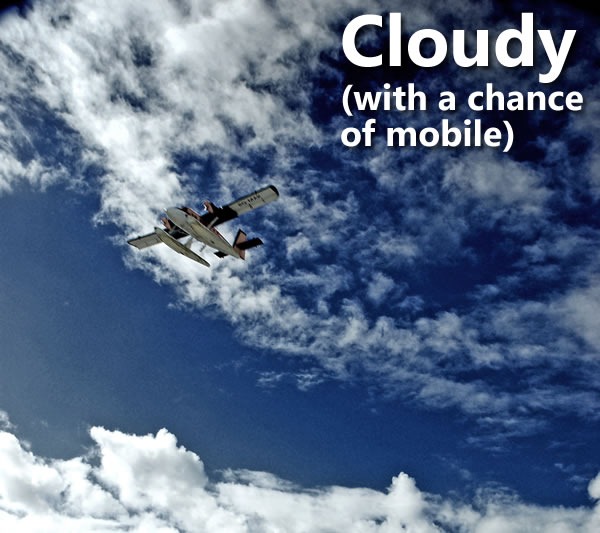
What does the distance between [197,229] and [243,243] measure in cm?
442

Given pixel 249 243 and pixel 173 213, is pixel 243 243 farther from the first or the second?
pixel 173 213

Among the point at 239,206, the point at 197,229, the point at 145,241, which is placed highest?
the point at 239,206

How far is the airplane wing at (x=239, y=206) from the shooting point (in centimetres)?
3253

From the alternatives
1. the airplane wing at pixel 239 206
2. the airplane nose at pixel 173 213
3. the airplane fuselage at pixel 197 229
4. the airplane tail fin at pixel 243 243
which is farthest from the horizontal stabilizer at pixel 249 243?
the airplane nose at pixel 173 213

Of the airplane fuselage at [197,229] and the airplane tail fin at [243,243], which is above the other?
the airplane tail fin at [243,243]

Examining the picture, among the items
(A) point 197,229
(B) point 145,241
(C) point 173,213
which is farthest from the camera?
(B) point 145,241

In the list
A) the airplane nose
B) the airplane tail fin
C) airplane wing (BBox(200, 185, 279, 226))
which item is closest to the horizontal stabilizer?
the airplane tail fin

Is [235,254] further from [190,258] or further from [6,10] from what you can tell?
[6,10]

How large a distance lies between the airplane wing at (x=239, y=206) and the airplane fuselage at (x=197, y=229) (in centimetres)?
58

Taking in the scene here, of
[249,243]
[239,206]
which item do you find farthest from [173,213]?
[249,243]

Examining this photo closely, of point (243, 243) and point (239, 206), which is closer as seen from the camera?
point (239, 206)

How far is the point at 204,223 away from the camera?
113 ft

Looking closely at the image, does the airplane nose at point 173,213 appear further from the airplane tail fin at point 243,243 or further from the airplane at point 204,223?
the airplane tail fin at point 243,243

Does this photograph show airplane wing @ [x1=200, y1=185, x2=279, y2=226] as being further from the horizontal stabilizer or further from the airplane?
the horizontal stabilizer
